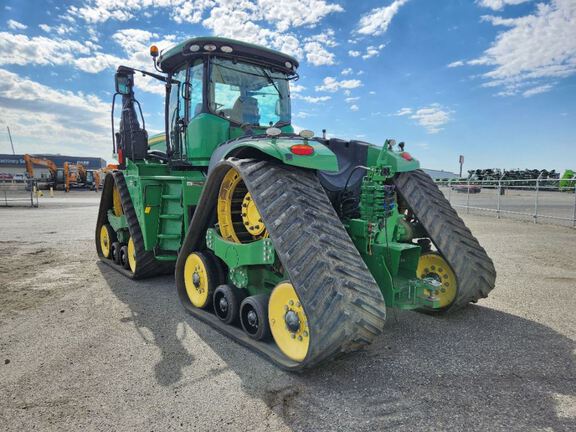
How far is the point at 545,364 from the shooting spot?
338 centimetres

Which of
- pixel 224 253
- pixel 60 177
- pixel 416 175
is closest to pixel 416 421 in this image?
pixel 224 253

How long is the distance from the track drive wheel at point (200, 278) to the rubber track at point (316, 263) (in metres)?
0.87

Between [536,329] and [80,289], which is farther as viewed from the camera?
[80,289]

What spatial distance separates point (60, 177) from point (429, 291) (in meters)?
40.9

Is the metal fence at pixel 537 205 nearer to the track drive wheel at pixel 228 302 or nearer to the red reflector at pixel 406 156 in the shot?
→ the red reflector at pixel 406 156

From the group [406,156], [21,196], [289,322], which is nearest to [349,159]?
[406,156]

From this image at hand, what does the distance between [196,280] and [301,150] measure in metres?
2.05

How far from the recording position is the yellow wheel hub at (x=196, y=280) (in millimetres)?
4426

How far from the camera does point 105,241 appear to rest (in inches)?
304

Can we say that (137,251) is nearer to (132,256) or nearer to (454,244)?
(132,256)

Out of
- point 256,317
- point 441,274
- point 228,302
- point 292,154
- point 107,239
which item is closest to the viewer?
point 292,154

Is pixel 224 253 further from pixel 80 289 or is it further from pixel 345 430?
pixel 80 289

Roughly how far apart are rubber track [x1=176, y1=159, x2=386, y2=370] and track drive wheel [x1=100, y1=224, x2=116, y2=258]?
15.9ft

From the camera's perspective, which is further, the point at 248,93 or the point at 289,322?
the point at 248,93
